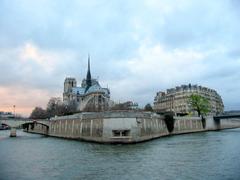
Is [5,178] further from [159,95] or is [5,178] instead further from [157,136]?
[159,95]

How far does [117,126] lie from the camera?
4841cm

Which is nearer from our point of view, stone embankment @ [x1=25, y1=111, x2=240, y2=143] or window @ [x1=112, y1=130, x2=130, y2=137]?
window @ [x1=112, y1=130, x2=130, y2=137]

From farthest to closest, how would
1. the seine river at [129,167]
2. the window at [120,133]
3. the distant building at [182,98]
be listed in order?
the distant building at [182,98] < the window at [120,133] < the seine river at [129,167]

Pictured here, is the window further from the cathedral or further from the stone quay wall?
the cathedral

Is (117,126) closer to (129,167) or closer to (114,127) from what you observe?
(114,127)

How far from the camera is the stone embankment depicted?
4812cm

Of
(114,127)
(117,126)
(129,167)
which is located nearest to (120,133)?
(117,126)

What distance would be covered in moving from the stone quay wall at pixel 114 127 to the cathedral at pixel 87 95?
55.5 meters

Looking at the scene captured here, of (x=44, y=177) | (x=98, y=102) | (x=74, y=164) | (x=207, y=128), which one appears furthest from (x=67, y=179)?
(x=98, y=102)

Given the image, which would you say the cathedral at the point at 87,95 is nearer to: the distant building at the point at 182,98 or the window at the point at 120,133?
the distant building at the point at 182,98

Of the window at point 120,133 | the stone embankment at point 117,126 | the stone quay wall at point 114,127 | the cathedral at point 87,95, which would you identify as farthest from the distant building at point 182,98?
the window at point 120,133

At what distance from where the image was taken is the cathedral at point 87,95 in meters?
139

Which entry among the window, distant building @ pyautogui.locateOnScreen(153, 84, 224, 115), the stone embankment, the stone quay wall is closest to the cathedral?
distant building @ pyautogui.locateOnScreen(153, 84, 224, 115)

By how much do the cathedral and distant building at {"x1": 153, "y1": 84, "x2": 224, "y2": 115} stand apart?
80.9ft
